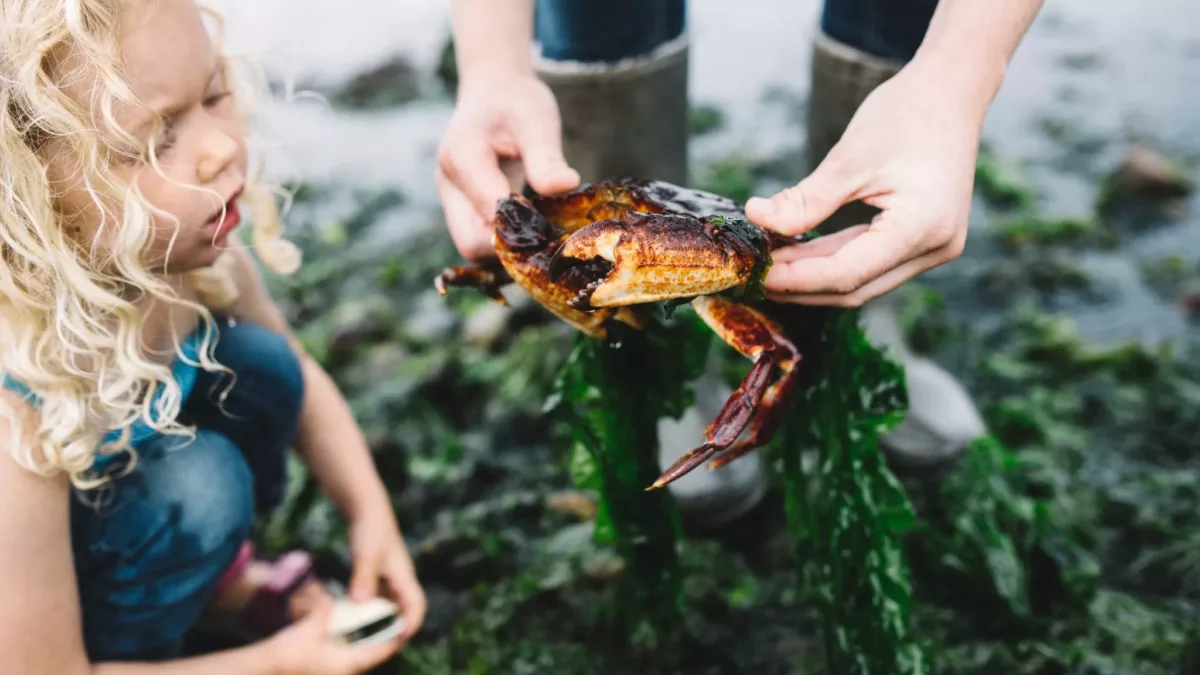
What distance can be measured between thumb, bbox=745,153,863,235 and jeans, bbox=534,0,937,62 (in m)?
0.85

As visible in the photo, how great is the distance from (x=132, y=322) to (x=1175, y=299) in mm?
3209

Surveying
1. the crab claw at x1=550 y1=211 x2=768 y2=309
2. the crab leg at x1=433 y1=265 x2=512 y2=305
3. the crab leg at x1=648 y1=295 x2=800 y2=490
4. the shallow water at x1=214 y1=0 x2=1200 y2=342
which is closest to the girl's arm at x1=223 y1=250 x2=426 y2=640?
the crab leg at x1=433 y1=265 x2=512 y2=305

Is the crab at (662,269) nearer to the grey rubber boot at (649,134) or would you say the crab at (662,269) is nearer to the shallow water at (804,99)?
the grey rubber boot at (649,134)

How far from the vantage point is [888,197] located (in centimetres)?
146

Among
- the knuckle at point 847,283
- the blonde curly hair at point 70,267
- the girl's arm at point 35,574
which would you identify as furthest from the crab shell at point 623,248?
the girl's arm at point 35,574

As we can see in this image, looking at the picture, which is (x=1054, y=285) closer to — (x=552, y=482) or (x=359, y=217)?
(x=552, y=482)

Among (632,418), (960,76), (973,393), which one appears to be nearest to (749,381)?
(632,418)

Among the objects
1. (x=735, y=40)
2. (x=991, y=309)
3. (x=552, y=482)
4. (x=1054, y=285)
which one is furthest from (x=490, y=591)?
(x=735, y=40)

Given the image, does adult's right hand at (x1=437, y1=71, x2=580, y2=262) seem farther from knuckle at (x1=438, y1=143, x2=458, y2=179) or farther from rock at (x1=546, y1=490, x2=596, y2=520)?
rock at (x1=546, y1=490, x2=596, y2=520)

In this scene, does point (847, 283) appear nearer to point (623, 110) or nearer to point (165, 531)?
point (623, 110)

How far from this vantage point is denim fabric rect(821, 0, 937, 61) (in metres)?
2.11

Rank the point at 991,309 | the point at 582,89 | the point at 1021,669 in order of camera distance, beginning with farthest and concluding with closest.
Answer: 1. the point at 991,309
2. the point at 582,89
3. the point at 1021,669

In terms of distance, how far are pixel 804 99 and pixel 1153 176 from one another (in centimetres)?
A: 169

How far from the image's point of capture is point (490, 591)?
2.37 metres
